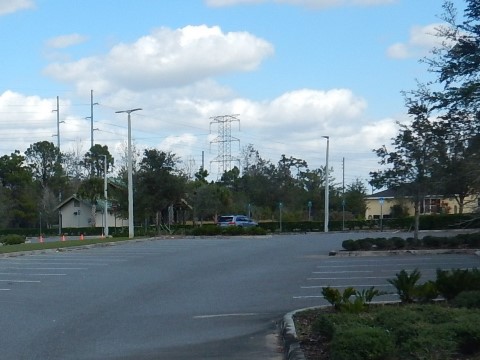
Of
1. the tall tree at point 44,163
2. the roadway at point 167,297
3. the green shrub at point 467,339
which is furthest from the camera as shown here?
the tall tree at point 44,163

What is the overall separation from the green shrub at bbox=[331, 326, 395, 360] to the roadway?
2.02 meters

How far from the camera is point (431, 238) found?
30.6m

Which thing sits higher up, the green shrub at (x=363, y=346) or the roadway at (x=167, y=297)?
the green shrub at (x=363, y=346)

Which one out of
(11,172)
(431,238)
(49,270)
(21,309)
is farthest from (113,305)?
(11,172)

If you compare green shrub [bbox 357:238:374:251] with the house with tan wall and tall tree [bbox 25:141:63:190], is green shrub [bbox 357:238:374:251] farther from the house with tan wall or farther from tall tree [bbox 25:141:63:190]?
tall tree [bbox 25:141:63:190]

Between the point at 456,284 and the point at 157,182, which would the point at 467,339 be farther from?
the point at 157,182

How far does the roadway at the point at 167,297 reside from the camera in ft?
37.3

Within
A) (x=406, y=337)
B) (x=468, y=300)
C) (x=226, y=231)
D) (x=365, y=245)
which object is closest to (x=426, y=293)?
(x=468, y=300)

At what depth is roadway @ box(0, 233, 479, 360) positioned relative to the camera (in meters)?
11.4

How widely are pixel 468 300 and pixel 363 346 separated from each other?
3902 millimetres

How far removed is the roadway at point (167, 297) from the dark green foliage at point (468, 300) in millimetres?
2949

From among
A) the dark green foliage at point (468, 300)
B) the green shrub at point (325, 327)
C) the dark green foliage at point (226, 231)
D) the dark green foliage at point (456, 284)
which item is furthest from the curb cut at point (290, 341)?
the dark green foliage at point (226, 231)

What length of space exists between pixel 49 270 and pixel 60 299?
7916mm

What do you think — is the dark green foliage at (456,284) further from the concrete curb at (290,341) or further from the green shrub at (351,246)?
the green shrub at (351,246)
